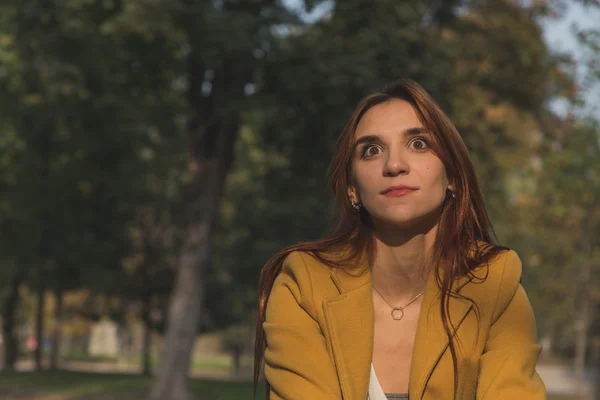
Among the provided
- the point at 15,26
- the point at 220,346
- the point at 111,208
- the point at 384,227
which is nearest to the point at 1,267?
the point at 111,208

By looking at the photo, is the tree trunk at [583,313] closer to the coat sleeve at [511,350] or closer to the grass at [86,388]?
the grass at [86,388]

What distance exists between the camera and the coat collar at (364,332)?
104 inches

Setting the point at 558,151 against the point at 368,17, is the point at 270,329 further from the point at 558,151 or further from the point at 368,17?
the point at 558,151

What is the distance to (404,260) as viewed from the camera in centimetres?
289

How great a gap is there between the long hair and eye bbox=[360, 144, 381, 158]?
0.17ft

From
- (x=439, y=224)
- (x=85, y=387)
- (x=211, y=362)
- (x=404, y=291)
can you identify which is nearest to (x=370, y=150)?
(x=439, y=224)

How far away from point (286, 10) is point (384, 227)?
541 inches

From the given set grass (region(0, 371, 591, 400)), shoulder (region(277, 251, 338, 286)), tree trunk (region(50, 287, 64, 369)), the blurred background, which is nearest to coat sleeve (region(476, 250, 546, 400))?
shoulder (region(277, 251, 338, 286))

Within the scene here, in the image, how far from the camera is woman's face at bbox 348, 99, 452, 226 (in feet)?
8.93

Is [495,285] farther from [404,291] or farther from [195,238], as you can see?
[195,238]

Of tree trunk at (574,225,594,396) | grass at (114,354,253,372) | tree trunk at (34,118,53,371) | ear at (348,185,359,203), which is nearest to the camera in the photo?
ear at (348,185,359,203)

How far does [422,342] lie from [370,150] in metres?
0.52

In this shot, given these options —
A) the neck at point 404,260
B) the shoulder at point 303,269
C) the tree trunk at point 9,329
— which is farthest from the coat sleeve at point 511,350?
the tree trunk at point 9,329

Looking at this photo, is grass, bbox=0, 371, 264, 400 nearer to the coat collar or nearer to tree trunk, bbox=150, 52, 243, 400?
tree trunk, bbox=150, 52, 243, 400
